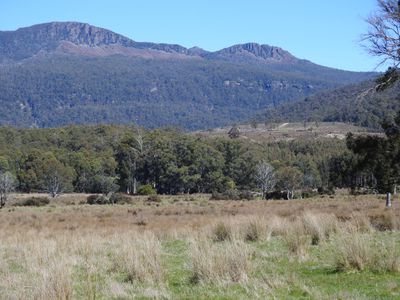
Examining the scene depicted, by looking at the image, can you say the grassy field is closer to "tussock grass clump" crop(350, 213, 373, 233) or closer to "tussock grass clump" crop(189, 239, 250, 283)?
"tussock grass clump" crop(189, 239, 250, 283)

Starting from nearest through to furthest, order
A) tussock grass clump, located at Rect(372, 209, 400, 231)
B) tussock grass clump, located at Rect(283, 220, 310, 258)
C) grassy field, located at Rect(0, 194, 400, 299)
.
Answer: grassy field, located at Rect(0, 194, 400, 299) → tussock grass clump, located at Rect(283, 220, 310, 258) → tussock grass clump, located at Rect(372, 209, 400, 231)

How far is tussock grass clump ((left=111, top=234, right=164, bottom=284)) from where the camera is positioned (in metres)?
9.62

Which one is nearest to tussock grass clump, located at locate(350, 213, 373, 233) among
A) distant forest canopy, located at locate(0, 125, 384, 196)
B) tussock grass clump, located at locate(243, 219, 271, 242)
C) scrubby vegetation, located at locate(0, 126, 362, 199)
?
tussock grass clump, located at locate(243, 219, 271, 242)

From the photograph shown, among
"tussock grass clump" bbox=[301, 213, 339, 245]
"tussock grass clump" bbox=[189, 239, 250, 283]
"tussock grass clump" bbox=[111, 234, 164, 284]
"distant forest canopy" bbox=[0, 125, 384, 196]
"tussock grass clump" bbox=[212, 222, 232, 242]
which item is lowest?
"distant forest canopy" bbox=[0, 125, 384, 196]

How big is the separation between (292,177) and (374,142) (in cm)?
6099

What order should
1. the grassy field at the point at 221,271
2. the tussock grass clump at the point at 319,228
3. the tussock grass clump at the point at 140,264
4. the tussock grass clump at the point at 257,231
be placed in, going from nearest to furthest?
the grassy field at the point at 221,271 → the tussock grass clump at the point at 140,264 → the tussock grass clump at the point at 319,228 → the tussock grass clump at the point at 257,231

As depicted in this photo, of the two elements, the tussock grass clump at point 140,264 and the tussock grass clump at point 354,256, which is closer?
the tussock grass clump at point 354,256

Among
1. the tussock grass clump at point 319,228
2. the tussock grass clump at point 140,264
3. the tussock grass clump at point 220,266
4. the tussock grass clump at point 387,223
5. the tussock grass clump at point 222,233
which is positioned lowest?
the tussock grass clump at point 222,233

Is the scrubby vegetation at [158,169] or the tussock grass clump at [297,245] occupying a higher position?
the tussock grass clump at [297,245]

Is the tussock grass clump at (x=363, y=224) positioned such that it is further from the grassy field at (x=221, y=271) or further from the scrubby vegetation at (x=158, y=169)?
the scrubby vegetation at (x=158, y=169)

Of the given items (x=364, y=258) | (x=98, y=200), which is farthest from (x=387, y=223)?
(x=98, y=200)

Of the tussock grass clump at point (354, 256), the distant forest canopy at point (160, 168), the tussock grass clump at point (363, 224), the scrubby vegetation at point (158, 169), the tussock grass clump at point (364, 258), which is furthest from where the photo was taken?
the distant forest canopy at point (160, 168)

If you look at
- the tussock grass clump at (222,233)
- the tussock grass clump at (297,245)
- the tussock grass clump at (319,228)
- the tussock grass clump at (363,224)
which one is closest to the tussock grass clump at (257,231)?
the tussock grass clump at (222,233)

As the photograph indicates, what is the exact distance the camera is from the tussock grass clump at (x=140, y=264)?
962 cm
